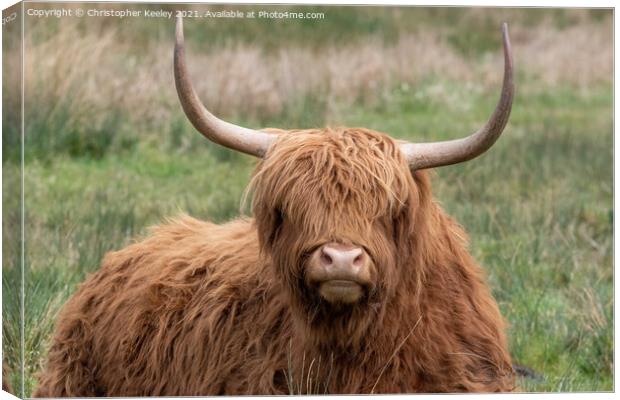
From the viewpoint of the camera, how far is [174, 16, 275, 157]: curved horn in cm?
596

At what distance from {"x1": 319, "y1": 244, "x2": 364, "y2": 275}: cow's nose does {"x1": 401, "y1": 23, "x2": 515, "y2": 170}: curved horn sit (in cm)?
57

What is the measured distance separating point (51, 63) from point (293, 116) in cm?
250

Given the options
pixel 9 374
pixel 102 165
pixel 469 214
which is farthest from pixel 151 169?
pixel 9 374

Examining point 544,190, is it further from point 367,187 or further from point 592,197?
point 367,187

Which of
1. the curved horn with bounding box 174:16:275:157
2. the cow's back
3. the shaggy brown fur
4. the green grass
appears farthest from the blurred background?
the curved horn with bounding box 174:16:275:157

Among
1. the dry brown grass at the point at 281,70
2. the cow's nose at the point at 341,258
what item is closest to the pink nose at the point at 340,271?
the cow's nose at the point at 341,258

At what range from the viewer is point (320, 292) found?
5883 mm

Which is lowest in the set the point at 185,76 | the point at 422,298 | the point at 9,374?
the point at 9,374

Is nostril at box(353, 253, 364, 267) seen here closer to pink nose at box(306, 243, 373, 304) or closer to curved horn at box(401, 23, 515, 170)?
pink nose at box(306, 243, 373, 304)

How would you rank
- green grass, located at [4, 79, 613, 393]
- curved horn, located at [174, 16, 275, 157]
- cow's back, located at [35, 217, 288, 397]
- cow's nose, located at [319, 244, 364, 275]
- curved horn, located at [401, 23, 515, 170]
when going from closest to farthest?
cow's nose, located at [319, 244, 364, 275] < curved horn, located at [401, 23, 515, 170] < curved horn, located at [174, 16, 275, 157] < cow's back, located at [35, 217, 288, 397] < green grass, located at [4, 79, 613, 393]

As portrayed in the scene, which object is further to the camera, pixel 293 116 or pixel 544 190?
pixel 293 116

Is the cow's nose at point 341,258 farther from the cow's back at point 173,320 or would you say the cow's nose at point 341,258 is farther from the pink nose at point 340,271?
the cow's back at point 173,320

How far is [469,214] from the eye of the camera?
956 cm

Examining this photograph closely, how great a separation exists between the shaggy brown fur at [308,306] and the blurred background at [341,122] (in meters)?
0.51
